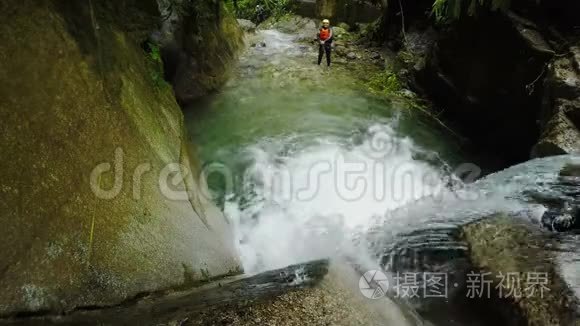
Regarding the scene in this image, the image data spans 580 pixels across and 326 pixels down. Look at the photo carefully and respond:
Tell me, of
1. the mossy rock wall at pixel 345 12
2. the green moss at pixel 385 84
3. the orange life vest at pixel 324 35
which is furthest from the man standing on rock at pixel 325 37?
the mossy rock wall at pixel 345 12

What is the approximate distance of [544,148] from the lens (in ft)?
20.2

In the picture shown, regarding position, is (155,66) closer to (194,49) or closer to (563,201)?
(194,49)

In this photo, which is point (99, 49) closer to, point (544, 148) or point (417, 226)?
point (417, 226)

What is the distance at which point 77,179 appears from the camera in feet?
9.96

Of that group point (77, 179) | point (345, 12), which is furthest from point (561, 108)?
point (345, 12)

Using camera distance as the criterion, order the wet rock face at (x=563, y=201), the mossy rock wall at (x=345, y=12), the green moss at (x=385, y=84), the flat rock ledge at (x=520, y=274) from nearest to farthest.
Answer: the flat rock ledge at (x=520, y=274), the wet rock face at (x=563, y=201), the green moss at (x=385, y=84), the mossy rock wall at (x=345, y=12)

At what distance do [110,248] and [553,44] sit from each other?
7387 millimetres

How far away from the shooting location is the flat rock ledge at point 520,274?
2.89m

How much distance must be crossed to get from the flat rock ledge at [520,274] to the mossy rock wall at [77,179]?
8.14ft

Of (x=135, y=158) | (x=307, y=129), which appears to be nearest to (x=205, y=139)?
(x=307, y=129)

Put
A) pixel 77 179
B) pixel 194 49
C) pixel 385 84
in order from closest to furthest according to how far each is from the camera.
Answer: pixel 77 179 → pixel 194 49 → pixel 385 84

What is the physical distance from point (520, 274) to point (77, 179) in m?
3.42

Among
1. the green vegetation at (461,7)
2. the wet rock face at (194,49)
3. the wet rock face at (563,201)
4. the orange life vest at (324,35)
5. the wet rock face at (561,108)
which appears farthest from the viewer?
the orange life vest at (324,35)

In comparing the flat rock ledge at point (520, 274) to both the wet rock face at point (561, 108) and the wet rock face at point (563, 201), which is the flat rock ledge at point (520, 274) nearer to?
the wet rock face at point (563, 201)
